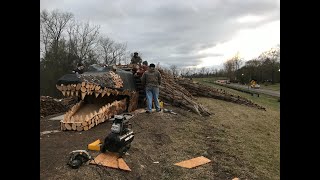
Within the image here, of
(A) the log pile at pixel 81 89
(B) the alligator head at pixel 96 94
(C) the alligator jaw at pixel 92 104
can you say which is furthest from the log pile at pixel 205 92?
(A) the log pile at pixel 81 89

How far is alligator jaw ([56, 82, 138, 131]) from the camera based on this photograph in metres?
7.05

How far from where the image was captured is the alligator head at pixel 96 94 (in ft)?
22.9

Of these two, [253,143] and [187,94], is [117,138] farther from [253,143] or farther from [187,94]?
[187,94]

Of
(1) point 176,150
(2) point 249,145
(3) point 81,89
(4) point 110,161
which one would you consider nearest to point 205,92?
(2) point 249,145

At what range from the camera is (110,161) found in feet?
17.1

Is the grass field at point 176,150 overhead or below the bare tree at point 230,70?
below

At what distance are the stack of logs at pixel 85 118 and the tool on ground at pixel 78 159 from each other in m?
2.30

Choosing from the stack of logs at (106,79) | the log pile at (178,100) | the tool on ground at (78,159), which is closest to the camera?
the tool on ground at (78,159)

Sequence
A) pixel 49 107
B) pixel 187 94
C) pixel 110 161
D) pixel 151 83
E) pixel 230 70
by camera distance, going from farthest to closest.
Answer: pixel 230 70, pixel 187 94, pixel 49 107, pixel 151 83, pixel 110 161

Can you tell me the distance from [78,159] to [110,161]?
599mm

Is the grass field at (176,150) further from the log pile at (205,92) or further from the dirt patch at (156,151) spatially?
the log pile at (205,92)

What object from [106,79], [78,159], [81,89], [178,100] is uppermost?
[106,79]
